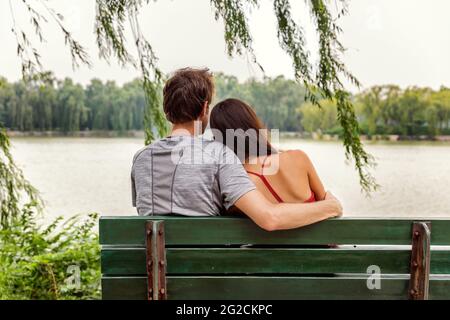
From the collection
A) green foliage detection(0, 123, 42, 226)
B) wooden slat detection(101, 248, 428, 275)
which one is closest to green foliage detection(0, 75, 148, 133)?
green foliage detection(0, 123, 42, 226)

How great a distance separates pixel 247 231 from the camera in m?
1.89

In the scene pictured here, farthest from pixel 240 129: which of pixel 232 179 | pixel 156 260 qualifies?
pixel 156 260

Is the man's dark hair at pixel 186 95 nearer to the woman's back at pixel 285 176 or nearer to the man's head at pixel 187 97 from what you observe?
the man's head at pixel 187 97

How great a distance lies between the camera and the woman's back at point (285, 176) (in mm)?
2051

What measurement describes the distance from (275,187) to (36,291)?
2.71m

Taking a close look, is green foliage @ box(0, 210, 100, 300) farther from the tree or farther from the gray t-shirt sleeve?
the gray t-shirt sleeve

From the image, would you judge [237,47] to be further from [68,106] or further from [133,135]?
[68,106]

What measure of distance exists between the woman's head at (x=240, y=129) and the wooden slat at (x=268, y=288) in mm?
420

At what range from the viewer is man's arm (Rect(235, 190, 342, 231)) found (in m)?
1.82

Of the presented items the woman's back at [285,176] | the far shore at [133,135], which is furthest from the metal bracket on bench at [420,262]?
the far shore at [133,135]

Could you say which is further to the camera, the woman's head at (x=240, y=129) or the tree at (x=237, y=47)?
the tree at (x=237, y=47)

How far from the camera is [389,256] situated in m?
1.92

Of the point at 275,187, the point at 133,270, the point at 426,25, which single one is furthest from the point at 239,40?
the point at 426,25

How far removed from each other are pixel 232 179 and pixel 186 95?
0.34m
